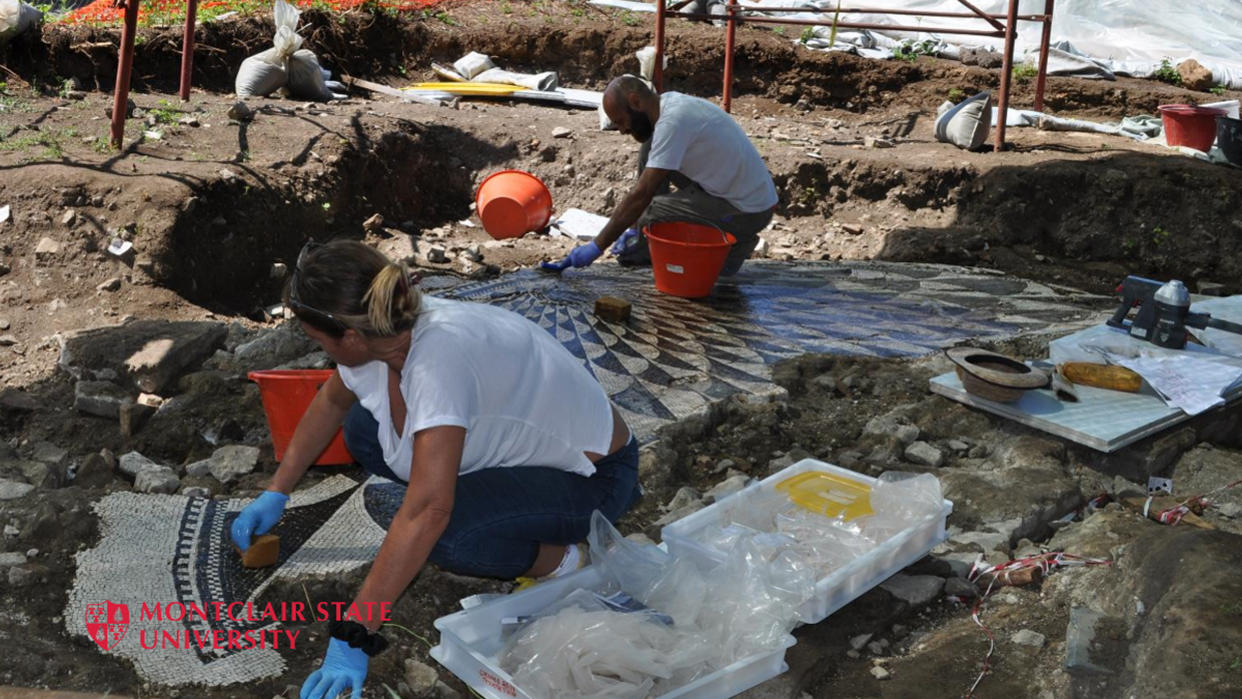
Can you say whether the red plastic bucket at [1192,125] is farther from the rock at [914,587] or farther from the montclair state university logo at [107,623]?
the montclair state university logo at [107,623]

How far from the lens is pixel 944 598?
2.98m

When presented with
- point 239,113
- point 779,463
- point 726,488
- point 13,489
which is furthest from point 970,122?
point 13,489

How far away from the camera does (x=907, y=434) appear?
12.6 feet

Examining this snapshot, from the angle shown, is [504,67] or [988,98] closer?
[988,98]

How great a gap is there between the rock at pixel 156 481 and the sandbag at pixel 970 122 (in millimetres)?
5880

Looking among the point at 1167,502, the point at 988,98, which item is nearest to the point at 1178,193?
the point at 988,98

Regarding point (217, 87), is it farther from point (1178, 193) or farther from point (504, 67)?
point (1178, 193)

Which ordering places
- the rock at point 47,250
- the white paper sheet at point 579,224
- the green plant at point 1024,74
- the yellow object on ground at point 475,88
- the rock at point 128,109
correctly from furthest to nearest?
the green plant at point 1024,74, the yellow object on ground at point 475,88, the white paper sheet at point 579,224, the rock at point 128,109, the rock at point 47,250

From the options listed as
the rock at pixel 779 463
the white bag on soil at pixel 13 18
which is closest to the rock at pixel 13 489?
the rock at pixel 779 463

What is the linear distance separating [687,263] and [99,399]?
2.63 meters

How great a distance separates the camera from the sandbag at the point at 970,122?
24.4 ft

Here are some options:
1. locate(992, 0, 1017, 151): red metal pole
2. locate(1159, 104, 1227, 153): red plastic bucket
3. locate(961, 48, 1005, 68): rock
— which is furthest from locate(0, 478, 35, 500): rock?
locate(961, 48, 1005, 68): rock

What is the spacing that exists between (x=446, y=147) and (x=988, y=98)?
12.3 ft

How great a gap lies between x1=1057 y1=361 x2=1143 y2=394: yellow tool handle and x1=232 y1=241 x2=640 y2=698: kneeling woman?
1.95 m
